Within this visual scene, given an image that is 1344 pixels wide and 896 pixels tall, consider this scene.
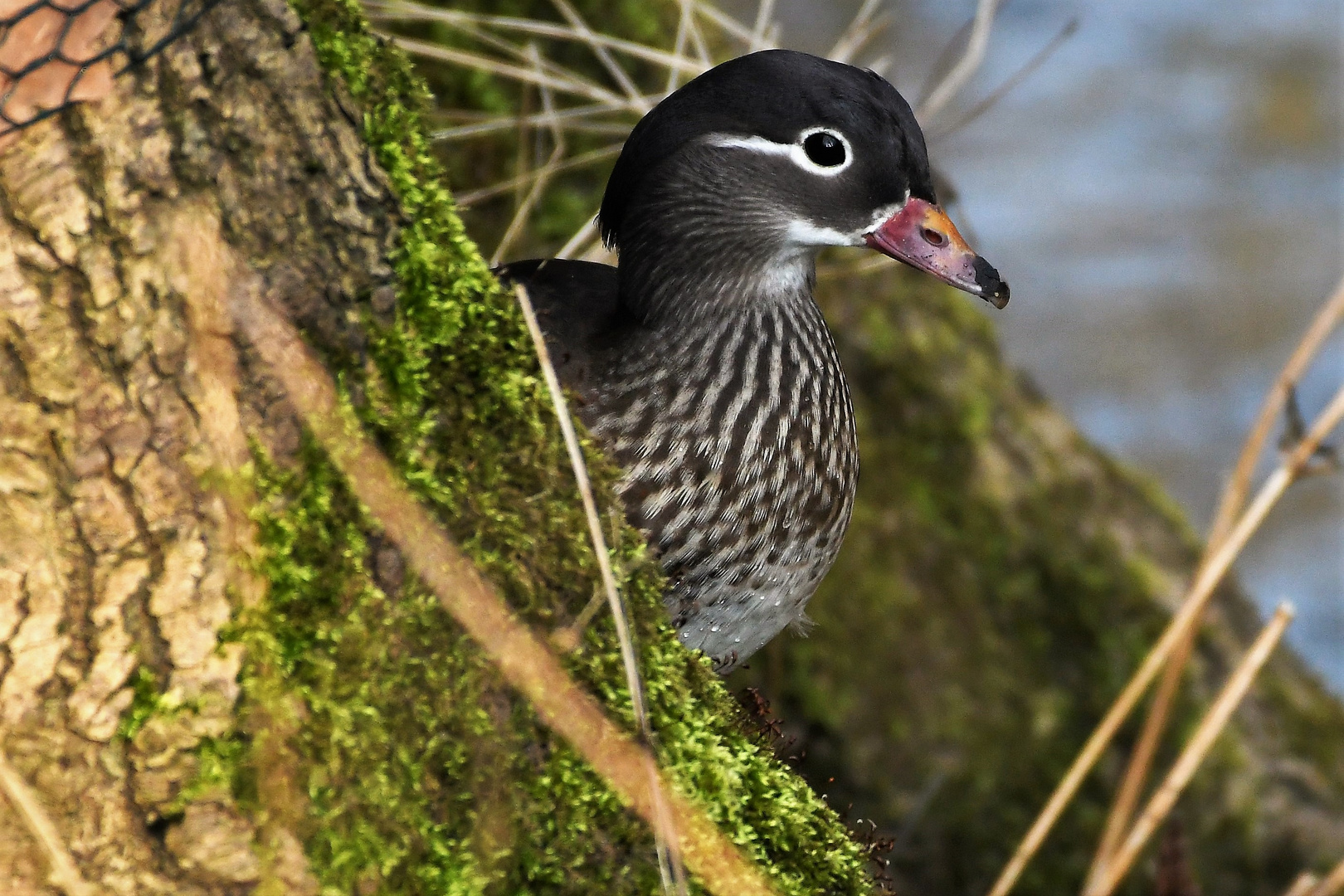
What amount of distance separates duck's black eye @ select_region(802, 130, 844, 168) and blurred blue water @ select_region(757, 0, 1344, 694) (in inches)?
155

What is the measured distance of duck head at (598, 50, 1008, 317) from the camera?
5.72ft

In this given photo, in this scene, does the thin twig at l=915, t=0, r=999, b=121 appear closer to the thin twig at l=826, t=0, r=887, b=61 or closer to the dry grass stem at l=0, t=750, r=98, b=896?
the thin twig at l=826, t=0, r=887, b=61

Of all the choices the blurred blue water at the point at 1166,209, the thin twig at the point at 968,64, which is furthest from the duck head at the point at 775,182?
the blurred blue water at the point at 1166,209

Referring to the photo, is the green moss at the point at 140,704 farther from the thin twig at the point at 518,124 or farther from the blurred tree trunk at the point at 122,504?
the thin twig at the point at 518,124

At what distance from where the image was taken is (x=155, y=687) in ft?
3.17

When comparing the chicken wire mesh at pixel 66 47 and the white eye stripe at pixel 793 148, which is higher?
the chicken wire mesh at pixel 66 47

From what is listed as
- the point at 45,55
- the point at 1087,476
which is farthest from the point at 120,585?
the point at 1087,476

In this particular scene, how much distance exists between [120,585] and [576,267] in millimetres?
1144

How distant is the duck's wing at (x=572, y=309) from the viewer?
172 centimetres

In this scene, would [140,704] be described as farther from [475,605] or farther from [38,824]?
[475,605]

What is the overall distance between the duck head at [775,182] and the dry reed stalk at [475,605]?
0.86 metres

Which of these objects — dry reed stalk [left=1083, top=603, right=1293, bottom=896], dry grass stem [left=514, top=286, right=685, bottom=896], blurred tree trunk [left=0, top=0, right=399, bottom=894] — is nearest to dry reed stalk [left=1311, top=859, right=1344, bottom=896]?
dry reed stalk [left=1083, top=603, right=1293, bottom=896]

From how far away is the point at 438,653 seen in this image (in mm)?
1044

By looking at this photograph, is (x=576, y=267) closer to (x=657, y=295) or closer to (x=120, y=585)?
(x=657, y=295)
